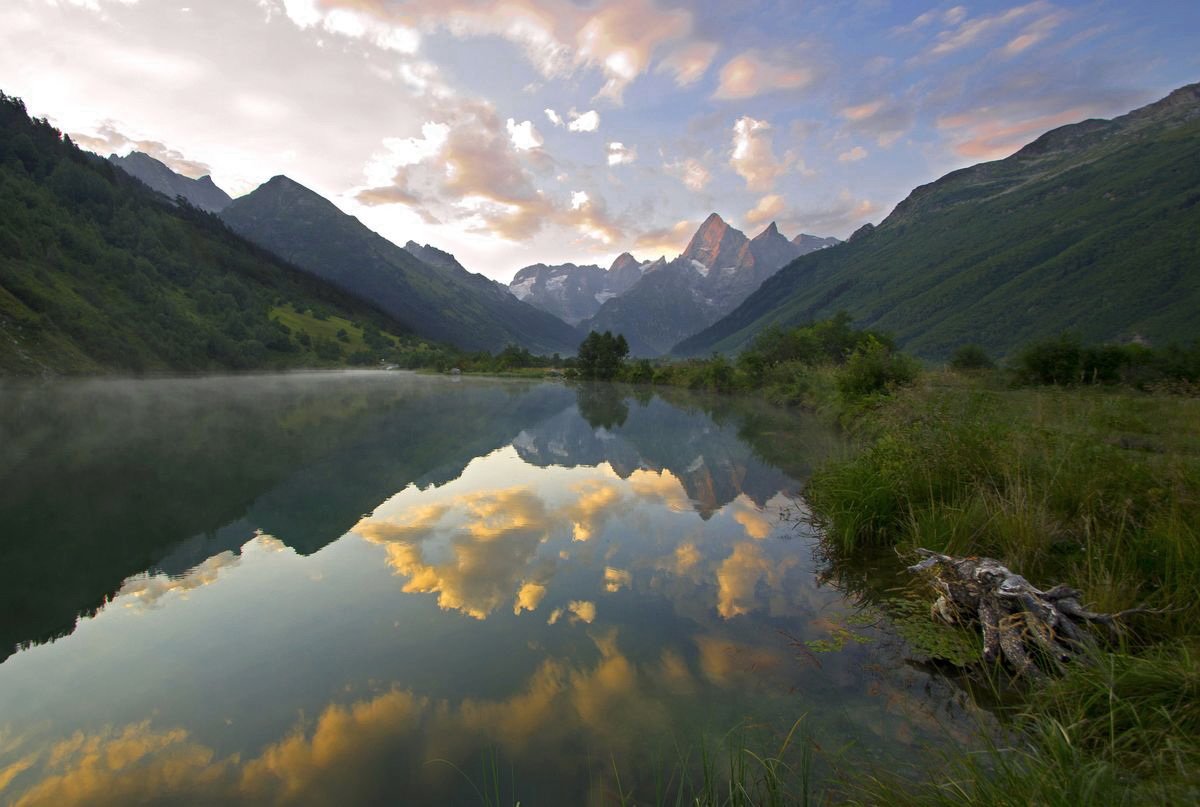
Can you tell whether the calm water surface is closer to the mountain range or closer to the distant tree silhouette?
the mountain range

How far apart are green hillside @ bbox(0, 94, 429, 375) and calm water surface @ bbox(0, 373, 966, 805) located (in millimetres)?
70534

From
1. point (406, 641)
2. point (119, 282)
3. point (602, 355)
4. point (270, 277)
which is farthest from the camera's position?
point (270, 277)

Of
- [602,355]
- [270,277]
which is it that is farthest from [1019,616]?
[270,277]

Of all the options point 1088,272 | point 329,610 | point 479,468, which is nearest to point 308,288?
point 479,468

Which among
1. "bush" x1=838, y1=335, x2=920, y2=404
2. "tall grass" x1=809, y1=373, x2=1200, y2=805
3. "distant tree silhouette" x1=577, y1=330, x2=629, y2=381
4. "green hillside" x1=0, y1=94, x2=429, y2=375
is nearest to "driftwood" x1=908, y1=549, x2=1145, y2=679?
"tall grass" x1=809, y1=373, x2=1200, y2=805

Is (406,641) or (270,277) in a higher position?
(270,277)

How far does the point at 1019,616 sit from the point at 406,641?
7562 mm

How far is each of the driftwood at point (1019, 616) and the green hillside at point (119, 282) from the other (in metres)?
84.0

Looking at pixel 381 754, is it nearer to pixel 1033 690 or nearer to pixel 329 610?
pixel 329 610

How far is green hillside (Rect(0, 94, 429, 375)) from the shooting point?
68.7 m

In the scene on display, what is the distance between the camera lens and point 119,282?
9700 centimetres

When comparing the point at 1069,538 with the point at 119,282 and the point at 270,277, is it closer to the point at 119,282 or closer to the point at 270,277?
the point at 119,282

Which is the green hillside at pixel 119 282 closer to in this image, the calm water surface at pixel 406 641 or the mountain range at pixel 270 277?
the mountain range at pixel 270 277

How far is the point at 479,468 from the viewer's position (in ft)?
69.4
